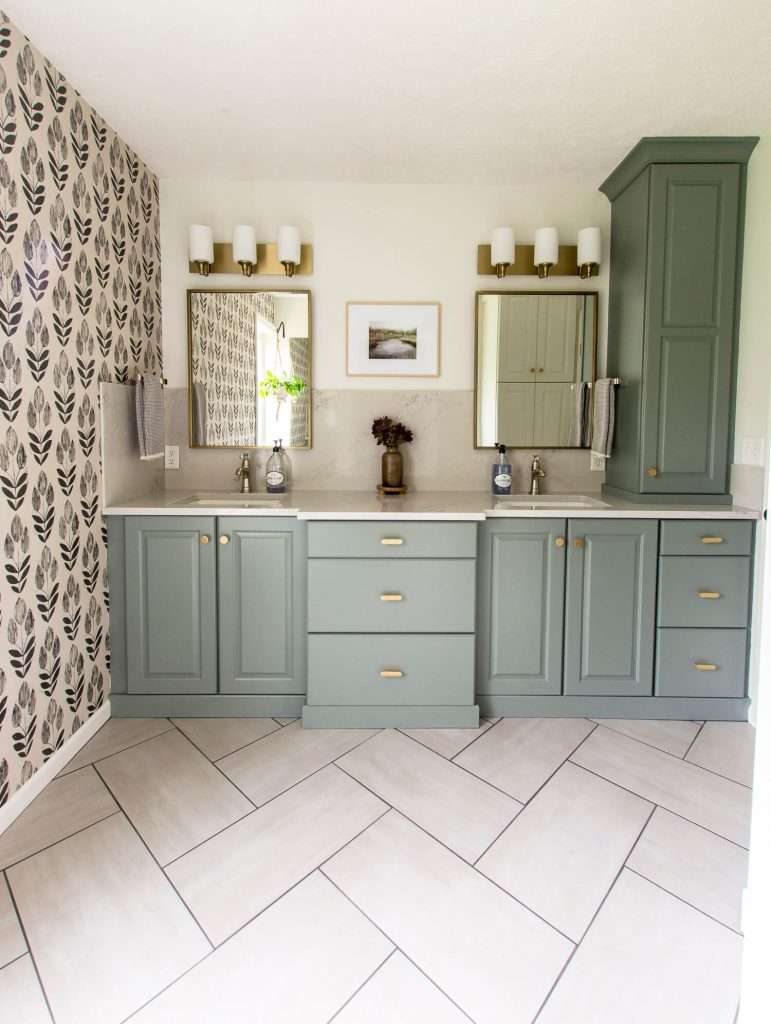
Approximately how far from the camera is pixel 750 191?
2324 millimetres

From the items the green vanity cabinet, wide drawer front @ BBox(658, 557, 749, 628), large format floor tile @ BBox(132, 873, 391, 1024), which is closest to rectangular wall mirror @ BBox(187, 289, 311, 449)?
the green vanity cabinet

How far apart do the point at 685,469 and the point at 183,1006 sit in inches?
96.3

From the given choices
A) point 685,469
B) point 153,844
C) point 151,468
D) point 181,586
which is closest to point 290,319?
point 151,468

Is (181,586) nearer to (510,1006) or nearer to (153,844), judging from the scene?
(153,844)

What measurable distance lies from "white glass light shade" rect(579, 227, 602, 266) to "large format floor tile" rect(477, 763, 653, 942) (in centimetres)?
224

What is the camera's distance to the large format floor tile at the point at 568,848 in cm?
144

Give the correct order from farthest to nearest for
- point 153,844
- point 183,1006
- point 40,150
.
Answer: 1. point 40,150
2. point 153,844
3. point 183,1006

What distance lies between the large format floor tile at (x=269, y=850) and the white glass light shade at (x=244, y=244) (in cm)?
226

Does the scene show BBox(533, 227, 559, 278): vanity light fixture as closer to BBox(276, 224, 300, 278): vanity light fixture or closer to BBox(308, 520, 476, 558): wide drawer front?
BBox(276, 224, 300, 278): vanity light fixture

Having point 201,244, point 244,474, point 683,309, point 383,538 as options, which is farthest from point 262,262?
point 683,309

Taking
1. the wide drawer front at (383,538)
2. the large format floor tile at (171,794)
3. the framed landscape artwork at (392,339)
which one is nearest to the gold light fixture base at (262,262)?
the framed landscape artwork at (392,339)

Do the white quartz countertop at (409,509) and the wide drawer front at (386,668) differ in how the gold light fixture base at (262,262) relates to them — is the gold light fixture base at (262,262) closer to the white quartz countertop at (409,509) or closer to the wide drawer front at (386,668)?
the white quartz countertop at (409,509)

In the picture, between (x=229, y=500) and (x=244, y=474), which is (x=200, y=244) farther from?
(x=229, y=500)

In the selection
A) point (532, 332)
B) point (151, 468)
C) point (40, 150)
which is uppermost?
point (40, 150)
